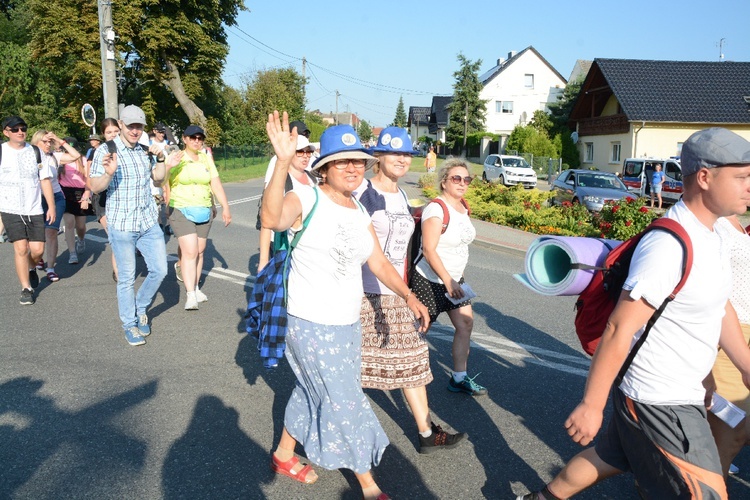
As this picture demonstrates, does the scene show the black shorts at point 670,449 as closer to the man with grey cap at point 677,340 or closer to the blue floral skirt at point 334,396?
the man with grey cap at point 677,340

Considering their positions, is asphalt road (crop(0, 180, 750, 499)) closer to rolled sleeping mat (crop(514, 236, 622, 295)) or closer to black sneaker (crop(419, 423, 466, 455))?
black sneaker (crop(419, 423, 466, 455))

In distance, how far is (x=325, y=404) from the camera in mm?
3051

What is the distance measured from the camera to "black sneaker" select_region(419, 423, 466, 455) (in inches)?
145

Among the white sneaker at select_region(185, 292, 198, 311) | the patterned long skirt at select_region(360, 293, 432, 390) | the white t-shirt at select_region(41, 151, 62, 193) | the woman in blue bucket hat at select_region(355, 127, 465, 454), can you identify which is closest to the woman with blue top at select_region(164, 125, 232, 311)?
the white sneaker at select_region(185, 292, 198, 311)

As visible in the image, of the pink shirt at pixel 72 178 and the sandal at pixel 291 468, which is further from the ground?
the pink shirt at pixel 72 178

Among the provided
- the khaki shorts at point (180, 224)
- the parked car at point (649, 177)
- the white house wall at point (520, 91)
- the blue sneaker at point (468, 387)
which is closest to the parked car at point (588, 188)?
the parked car at point (649, 177)

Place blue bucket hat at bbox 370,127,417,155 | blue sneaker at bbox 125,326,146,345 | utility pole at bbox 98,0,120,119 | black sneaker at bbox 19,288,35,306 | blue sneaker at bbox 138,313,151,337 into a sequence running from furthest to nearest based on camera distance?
utility pole at bbox 98,0,120,119 < black sneaker at bbox 19,288,35,306 < blue sneaker at bbox 138,313,151,337 < blue sneaker at bbox 125,326,146,345 < blue bucket hat at bbox 370,127,417,155

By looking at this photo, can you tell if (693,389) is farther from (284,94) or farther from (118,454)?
(284,94)

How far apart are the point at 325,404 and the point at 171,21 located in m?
36.0

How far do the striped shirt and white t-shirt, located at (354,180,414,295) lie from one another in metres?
2.45

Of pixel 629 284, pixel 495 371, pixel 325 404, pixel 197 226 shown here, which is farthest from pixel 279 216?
pixel 197 226

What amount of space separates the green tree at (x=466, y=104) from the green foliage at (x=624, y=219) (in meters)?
47.6

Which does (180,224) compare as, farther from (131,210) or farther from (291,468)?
(291,468)

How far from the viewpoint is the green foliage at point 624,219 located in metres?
11.9
